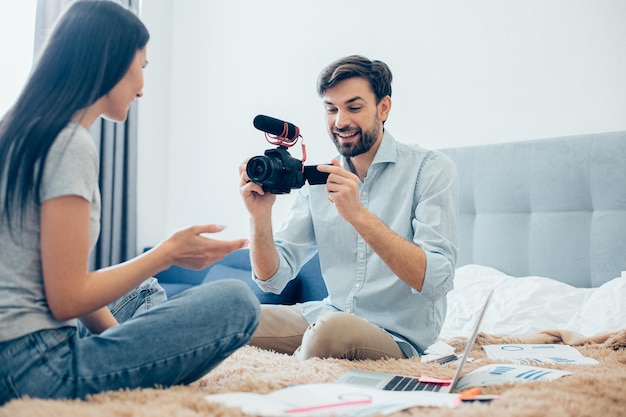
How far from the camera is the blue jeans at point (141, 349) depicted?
84cm

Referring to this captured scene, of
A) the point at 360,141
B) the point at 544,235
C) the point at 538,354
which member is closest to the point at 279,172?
the point at 360,141

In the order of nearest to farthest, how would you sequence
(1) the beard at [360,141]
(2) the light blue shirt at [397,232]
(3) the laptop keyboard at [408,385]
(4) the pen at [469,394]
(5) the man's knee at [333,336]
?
1. (4) the pen at [469,394]
2. (3) the laptop keyboard at [408,385]
3. (5) the man's knee at [333,336]
4. (2) the light blue shirt at [397,232]
5. (1) the beard at [360,141]

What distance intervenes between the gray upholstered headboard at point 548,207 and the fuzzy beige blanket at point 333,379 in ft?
1.48

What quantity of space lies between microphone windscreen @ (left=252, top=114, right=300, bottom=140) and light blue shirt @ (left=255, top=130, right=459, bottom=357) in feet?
0.86

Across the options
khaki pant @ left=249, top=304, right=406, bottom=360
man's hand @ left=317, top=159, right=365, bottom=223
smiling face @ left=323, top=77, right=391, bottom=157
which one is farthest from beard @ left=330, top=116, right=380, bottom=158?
khaki pant @ left=249, top=304, right=406, bottom=360

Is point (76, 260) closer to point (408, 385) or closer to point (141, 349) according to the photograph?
point (141, 349)

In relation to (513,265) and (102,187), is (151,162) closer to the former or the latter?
(102,187)

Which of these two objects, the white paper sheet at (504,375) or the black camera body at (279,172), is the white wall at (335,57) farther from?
the white paper sheet at (504,375)

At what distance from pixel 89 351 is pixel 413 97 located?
178cm

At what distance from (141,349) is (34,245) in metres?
0.22

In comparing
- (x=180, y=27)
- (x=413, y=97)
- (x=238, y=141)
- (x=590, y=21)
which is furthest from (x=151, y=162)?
(x=590, y=21)

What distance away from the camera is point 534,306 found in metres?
1.69

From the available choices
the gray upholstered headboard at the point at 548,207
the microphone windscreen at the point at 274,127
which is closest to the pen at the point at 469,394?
the microphone windscreen at the point at 274,127

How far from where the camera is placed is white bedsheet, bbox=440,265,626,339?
5.12 feet
